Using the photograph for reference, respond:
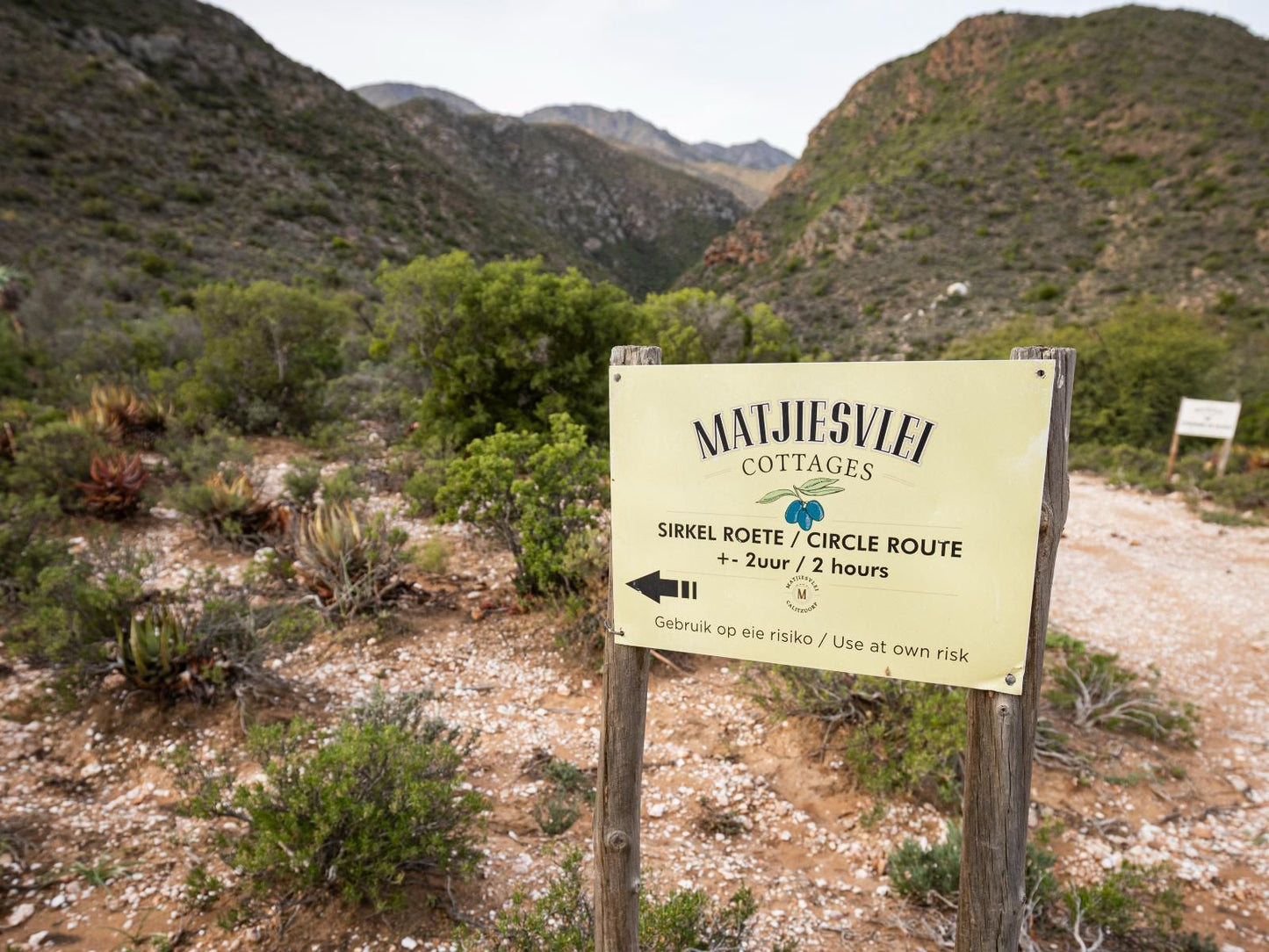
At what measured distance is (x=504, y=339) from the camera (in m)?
7.66

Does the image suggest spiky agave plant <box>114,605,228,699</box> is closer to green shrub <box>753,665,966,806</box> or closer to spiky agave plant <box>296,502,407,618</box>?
spiky agave plant <box>296,502,407,618</box>

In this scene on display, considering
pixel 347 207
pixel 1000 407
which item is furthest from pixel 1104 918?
pixel 347 207

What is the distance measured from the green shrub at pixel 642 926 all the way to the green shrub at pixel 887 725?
1203mm

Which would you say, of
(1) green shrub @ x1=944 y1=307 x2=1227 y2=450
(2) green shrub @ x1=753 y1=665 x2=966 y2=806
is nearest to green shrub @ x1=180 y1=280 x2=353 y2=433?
(2) green shrub @ x1=753 y1=665 x2=966 y2=806

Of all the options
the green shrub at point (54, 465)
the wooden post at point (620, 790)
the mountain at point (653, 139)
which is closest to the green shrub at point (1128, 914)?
the wooden post at point (620, 790)

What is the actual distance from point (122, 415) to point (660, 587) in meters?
9.46

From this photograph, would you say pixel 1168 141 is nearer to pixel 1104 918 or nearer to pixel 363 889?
pixel 1104 918

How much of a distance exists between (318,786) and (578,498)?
109 inches

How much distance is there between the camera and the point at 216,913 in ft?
7.47

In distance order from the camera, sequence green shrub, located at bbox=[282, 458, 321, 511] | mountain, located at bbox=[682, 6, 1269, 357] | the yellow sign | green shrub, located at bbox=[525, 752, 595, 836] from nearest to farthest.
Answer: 1. the yellow sign
2. green shrub, located at bbox=[525, 752, 595, 836]
3. green shrub, located at bbox=[282, 458, 321, 511]
4. mountain, located at bbox=[682, 6, 1269, 357]

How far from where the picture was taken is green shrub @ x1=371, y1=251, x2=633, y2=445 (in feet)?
24.8

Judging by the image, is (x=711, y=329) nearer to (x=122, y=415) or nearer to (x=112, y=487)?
(x=122, y=415)

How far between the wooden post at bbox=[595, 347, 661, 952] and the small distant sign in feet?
37.1

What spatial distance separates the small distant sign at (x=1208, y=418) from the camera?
9344 mm
